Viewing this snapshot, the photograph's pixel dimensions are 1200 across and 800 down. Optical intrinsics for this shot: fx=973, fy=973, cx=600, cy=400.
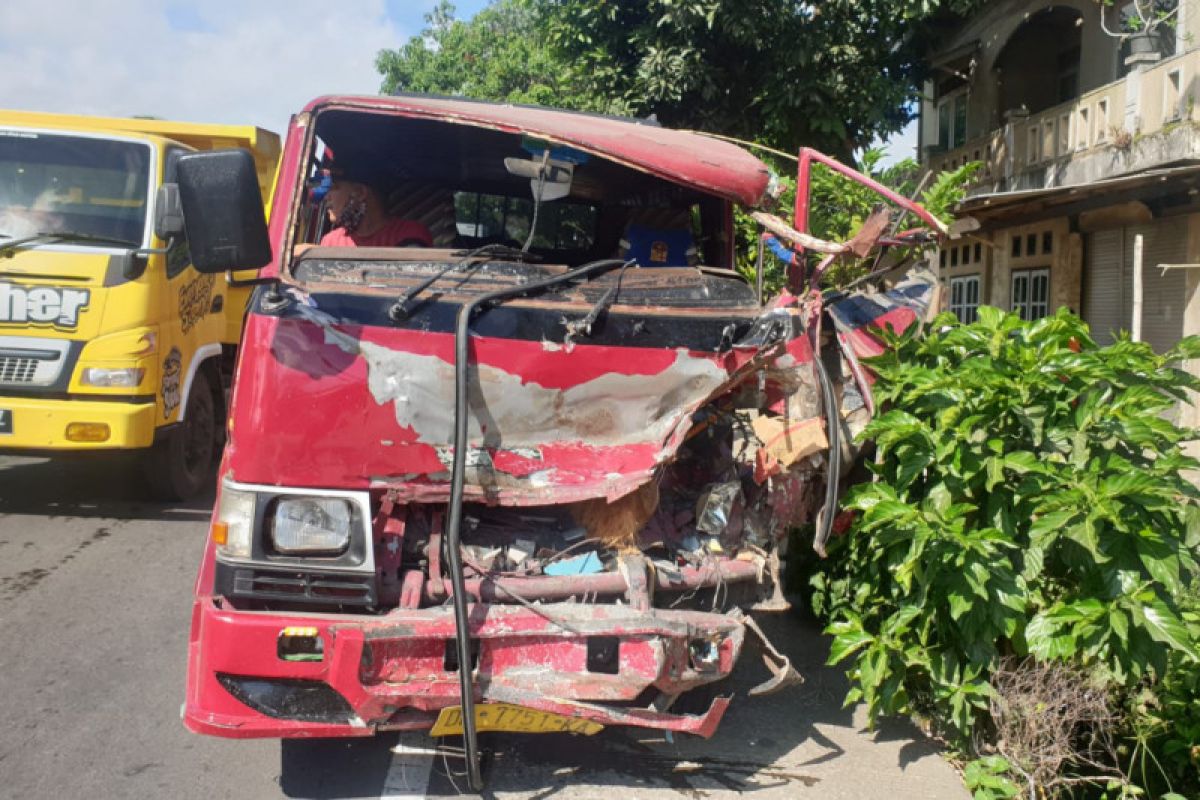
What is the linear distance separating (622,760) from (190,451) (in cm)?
471

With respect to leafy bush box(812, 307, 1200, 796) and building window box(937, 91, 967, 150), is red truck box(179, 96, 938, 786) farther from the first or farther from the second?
building window box(937, 91, 967, 150)

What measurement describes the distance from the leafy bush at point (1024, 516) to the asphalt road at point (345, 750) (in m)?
0.33

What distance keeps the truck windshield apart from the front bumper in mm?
4100

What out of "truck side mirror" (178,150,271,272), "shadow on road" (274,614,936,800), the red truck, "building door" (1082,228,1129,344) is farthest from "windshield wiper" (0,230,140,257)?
"building door" (1082,228,1129,344)

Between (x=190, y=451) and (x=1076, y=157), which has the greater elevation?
(x=1076, y=157)

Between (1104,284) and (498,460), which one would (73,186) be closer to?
(498,460)

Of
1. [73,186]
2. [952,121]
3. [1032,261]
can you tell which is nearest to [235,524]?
[73,186]

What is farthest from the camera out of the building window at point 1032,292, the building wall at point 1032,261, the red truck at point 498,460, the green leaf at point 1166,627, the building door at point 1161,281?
the building window at point 1032,292

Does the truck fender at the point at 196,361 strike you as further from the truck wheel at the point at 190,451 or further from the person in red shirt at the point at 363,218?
the person in red shirt at the point at 363,218

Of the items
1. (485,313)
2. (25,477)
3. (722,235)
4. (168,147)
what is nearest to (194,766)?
(485,313)

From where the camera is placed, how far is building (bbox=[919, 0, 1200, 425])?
9.52 meters

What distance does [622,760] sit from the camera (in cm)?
348

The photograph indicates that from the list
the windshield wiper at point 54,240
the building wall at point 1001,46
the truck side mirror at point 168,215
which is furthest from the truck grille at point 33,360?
the building wall at point 1001,46

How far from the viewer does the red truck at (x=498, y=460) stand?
2.82 metres
